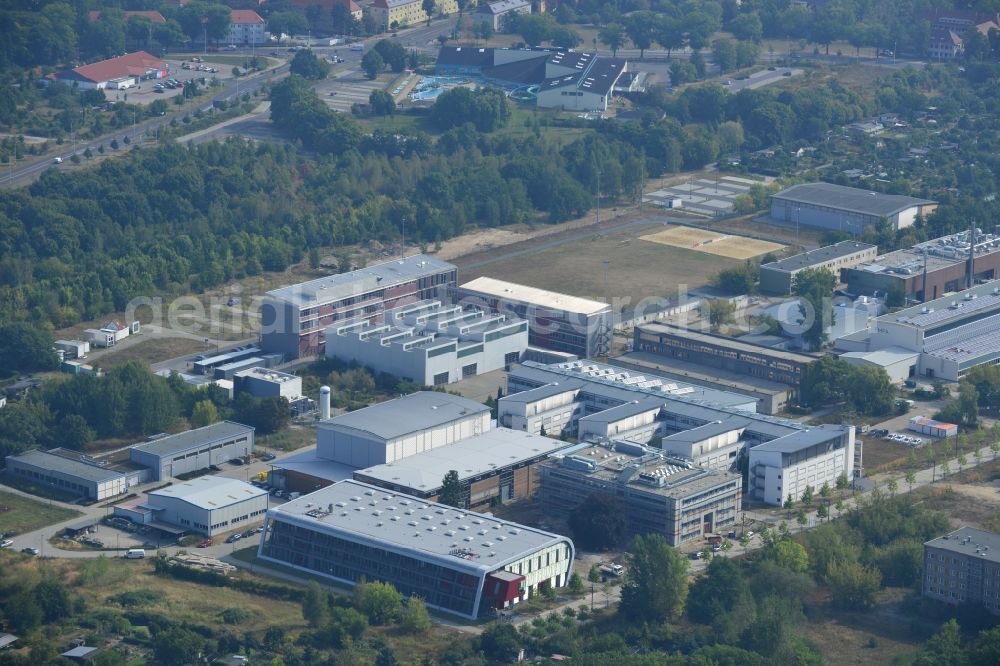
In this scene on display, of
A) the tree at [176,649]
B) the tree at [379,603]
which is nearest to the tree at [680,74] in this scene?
the tree at [379,603]

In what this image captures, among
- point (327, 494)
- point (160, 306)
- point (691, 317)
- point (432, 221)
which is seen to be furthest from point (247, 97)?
point (327, 494)

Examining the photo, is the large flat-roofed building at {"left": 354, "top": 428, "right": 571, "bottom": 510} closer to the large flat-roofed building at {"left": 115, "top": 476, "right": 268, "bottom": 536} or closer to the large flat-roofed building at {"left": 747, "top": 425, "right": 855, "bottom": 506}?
the large flat-roofed building at {"left": 115, "top": 476, "right": 268, "bottom": 536}

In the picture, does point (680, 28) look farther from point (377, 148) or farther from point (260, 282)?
point (260, 282)

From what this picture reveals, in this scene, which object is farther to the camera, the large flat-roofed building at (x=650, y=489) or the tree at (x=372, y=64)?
the tree at (x=372, y=64)

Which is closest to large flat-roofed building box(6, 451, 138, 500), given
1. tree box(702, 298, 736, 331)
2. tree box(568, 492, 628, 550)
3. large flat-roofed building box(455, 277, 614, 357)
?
tree box(568, 492, 628, 550)

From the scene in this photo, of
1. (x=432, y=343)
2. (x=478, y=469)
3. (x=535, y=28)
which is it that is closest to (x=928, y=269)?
(x=432, y=343)

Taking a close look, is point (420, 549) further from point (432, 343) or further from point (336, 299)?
point (336, 299)

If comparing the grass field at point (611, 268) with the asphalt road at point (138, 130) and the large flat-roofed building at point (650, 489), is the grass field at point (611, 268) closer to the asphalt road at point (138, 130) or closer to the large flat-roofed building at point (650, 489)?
the large flat-roofed building at point (650, 489)
